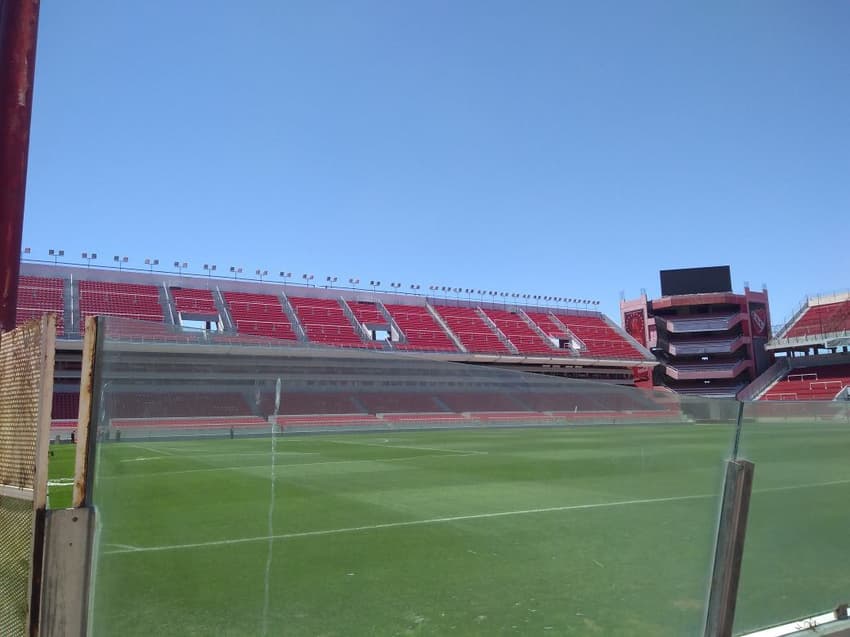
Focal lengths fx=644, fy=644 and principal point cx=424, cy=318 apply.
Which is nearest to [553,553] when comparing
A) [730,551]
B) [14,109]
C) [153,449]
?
[730,551]

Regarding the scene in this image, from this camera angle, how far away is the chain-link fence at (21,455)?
2.39m

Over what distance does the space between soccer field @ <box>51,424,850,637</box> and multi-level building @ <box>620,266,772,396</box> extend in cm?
6681

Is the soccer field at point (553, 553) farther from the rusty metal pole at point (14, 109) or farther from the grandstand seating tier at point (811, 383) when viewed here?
the grandstand seating tier at point (811, 383)

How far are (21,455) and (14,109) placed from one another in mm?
2057

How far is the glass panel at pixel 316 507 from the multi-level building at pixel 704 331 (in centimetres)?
6729

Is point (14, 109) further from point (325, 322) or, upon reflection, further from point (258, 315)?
point (325, 322)

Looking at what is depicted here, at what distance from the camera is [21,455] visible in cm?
251

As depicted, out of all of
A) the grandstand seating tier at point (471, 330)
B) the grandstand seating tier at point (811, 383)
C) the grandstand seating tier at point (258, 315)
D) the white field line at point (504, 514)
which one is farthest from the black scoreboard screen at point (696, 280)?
the white field line at point (504, 514)

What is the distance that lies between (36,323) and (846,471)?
18.5 ft

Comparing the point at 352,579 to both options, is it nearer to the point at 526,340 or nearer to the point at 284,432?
the point at 284,432

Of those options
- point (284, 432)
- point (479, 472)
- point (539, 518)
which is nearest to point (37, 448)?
point (284, 432)

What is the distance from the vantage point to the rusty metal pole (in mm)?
3459

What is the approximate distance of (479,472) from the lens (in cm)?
1237

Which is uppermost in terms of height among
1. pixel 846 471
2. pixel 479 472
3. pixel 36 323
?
pixel 36 323
